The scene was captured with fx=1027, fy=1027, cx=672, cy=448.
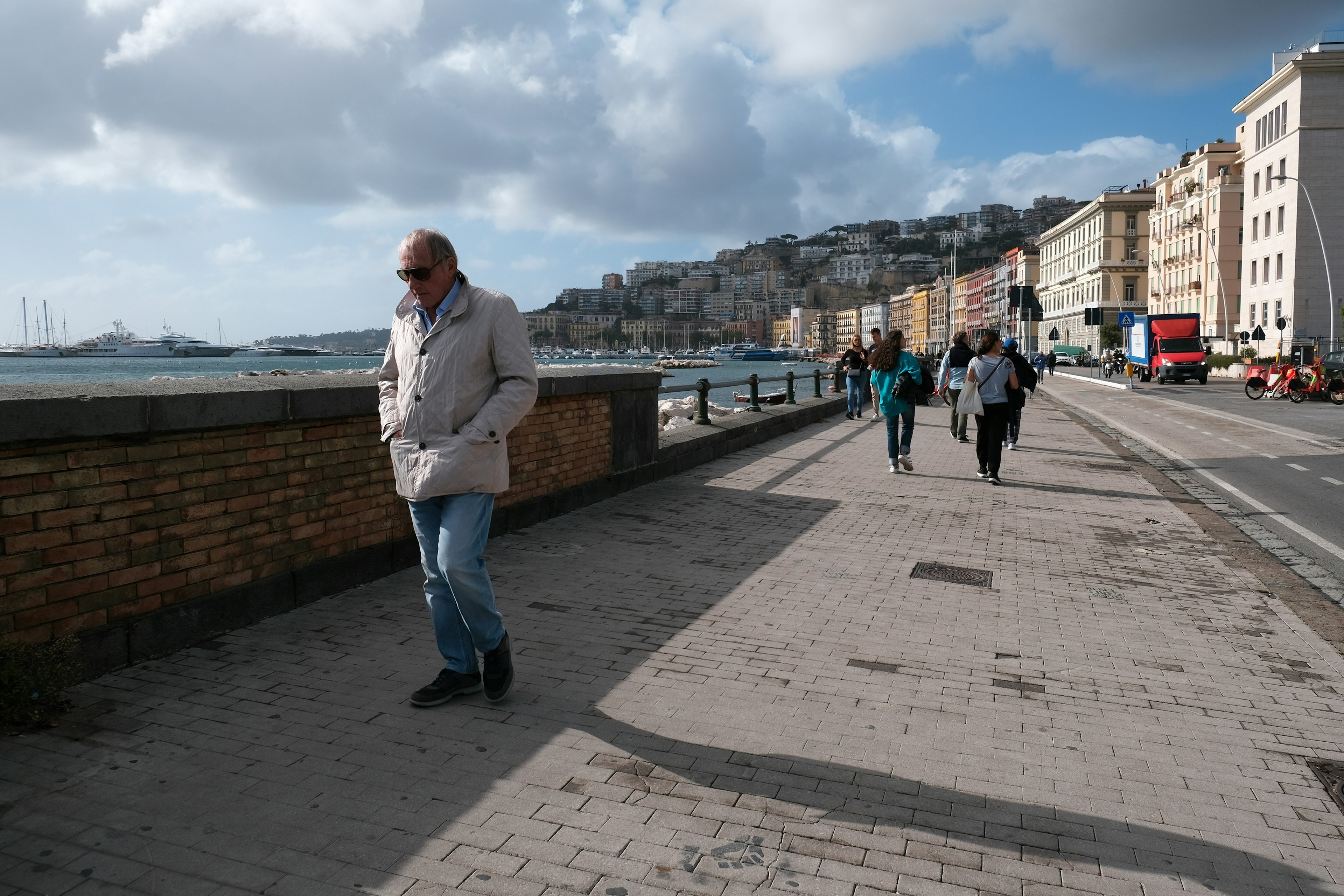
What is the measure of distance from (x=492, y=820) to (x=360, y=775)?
58cm

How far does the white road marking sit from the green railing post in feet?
20.3

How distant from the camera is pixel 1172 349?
47281 millimetres

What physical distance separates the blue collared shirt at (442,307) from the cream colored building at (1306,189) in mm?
62403

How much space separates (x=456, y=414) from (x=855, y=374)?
1876 centimetres

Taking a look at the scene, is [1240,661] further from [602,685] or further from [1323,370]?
[1323,370]

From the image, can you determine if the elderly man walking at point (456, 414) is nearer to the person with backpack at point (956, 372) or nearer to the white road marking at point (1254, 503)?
the white road marking at point (1254, 503)

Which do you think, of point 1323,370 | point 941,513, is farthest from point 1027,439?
point 1323,370

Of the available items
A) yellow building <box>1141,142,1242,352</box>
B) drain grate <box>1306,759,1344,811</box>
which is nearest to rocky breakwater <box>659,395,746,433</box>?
drain grate <box>1306,759,1344,811</box>

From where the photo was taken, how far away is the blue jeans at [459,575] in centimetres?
400

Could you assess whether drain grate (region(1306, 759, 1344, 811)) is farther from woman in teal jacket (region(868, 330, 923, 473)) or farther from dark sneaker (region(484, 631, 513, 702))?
woman in teal jacket (region(868, 330, 923, 473))

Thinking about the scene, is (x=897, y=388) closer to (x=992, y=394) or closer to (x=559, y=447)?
(x=992, y=394)

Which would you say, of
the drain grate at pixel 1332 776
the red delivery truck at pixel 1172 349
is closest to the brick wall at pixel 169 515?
the drain grate at pixel 1332 776

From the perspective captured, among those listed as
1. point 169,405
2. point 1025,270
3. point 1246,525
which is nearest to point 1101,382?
point 1246,525

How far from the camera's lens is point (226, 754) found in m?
3.64
